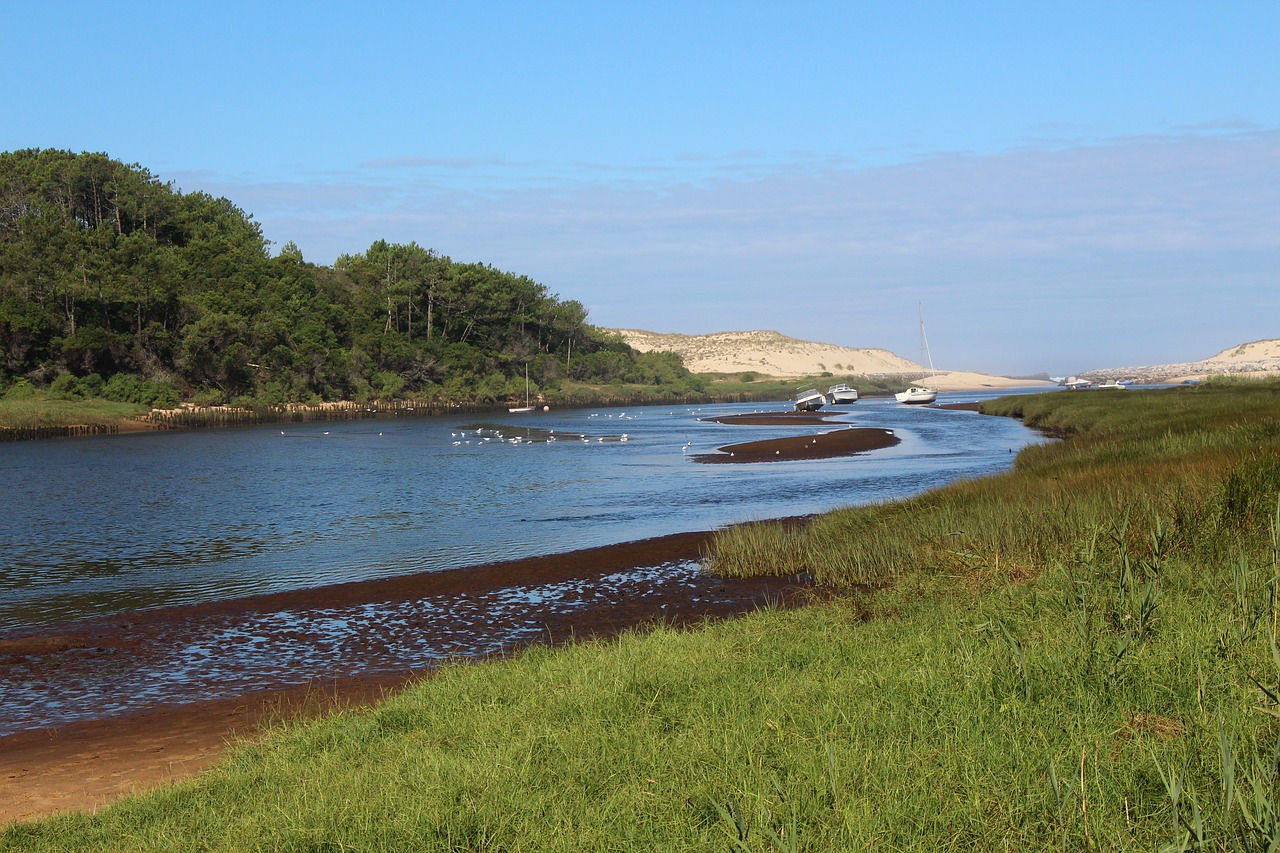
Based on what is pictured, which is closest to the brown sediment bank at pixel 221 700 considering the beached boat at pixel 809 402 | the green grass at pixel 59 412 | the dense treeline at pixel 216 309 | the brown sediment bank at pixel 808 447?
the brown sediment bank at pixel 808 447

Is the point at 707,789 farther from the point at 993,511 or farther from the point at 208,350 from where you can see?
the point at 208,350

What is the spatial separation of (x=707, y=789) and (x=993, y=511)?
10.7 metres

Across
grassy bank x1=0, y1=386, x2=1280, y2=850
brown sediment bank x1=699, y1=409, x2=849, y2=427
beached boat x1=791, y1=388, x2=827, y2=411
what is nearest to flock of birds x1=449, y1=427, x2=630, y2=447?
brown sediment bank x1=699, y1=409, x2=849, y2=427

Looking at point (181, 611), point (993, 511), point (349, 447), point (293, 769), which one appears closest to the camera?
point (293, 769)

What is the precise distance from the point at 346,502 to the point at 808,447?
26809 mm

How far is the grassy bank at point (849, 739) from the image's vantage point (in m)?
4.12

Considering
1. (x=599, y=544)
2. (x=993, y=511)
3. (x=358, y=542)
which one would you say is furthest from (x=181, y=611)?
(x=993, y=511)

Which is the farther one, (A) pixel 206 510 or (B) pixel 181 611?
(A) pixel 206 510

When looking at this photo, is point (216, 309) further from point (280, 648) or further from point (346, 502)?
point (280, 648)

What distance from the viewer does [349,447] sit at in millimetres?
57531

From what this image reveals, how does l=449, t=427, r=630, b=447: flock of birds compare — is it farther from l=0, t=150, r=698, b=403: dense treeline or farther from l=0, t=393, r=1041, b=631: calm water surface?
l=0, t=150, r=698, b=403: dense treeline

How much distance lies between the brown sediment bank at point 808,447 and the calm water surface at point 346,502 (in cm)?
176

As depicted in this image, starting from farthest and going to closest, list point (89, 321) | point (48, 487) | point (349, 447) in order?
point (89, 321) < point (349, 447) < point (48, 487)

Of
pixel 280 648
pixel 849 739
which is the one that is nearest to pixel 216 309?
pixel 280 648
